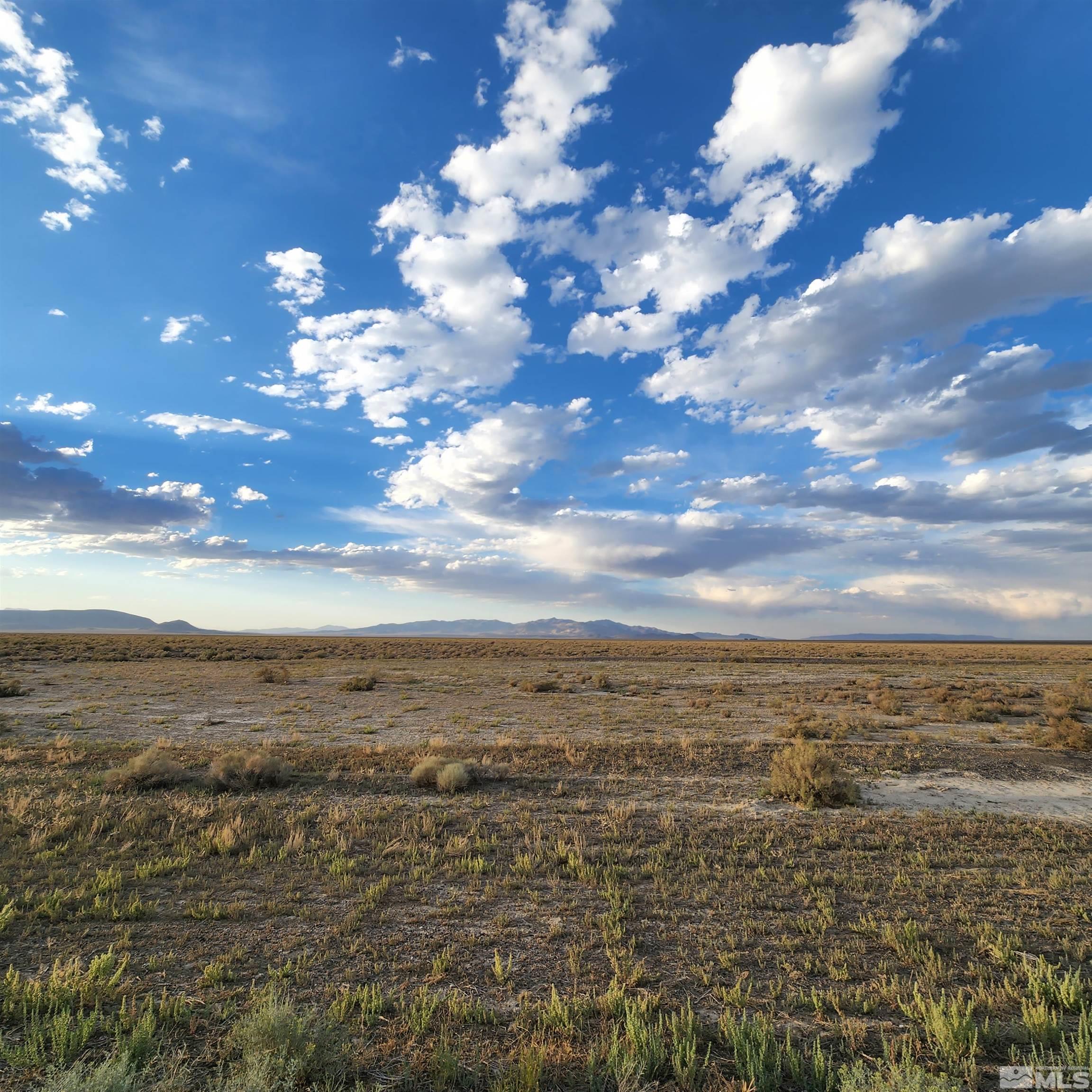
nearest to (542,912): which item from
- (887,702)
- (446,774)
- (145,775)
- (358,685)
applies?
(446,774)

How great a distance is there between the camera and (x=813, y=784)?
11422 mm

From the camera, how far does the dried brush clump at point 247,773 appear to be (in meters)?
11.9

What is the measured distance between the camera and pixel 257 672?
38.6 meters

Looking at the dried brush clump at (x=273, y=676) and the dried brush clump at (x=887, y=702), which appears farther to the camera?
the dried brush clump at (x=273, y=676)

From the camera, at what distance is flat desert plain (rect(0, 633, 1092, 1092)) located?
14.5 ft

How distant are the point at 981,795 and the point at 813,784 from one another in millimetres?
4121

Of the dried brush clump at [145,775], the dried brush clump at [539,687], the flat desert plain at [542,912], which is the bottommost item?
the dried brush clump at [539,687]

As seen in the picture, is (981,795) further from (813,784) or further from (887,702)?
(887,702)

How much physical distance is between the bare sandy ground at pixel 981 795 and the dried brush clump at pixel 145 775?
47.5 ft

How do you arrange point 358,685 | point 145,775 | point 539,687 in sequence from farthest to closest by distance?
point 539,687, point 358,685, point 145,775

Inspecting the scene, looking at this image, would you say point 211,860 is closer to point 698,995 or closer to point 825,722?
point 698,995

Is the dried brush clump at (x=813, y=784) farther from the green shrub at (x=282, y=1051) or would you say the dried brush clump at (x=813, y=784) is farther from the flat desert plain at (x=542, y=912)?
the green shrub at (x=282, y=1051)

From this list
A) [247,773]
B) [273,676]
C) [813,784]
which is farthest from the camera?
[273,676]

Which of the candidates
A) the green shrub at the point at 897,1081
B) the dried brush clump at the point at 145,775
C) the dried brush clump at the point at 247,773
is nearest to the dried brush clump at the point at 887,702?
the green shrub at the point at 897,1081
